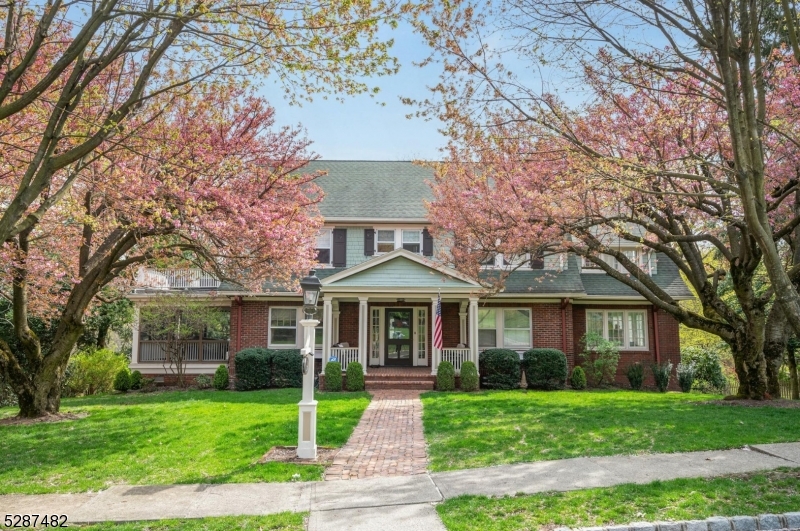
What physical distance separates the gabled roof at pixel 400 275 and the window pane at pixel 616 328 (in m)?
6.30

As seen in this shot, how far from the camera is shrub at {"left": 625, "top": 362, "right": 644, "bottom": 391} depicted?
18.2 m

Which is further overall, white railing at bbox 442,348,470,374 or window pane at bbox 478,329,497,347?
window pane at bbox 478,329,497,347

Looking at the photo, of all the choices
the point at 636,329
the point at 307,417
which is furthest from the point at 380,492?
the point at 636,329

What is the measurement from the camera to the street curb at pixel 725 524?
199 inches

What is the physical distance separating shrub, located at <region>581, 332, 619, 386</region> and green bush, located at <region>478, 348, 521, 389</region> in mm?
2903

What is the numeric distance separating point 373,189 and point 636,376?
11573mm

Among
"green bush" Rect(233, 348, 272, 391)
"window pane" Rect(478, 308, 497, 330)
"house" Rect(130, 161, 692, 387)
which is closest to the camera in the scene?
"green bush" Rect(233, 348, 272, 391)

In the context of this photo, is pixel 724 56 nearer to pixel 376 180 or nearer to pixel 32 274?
pixel 32 274

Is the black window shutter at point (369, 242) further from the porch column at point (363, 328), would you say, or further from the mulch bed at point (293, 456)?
the mulch bed at point (293, 456)

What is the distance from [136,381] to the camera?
60.7 feet

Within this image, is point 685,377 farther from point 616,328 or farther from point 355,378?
point 355,378

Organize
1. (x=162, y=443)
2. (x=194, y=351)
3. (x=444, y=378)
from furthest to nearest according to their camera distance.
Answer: (x=194, y=351) < (x=444, y=378) < (x=162, y=443)

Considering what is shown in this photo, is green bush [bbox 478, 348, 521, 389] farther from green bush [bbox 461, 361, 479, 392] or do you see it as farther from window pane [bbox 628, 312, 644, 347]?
window pane [bbox 628, 312, 644, 347]

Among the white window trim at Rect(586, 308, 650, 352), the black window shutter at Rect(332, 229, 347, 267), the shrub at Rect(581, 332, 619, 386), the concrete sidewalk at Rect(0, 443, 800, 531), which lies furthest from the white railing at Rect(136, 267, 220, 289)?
the white window trim at Rect(586, 308, 650, 352)
